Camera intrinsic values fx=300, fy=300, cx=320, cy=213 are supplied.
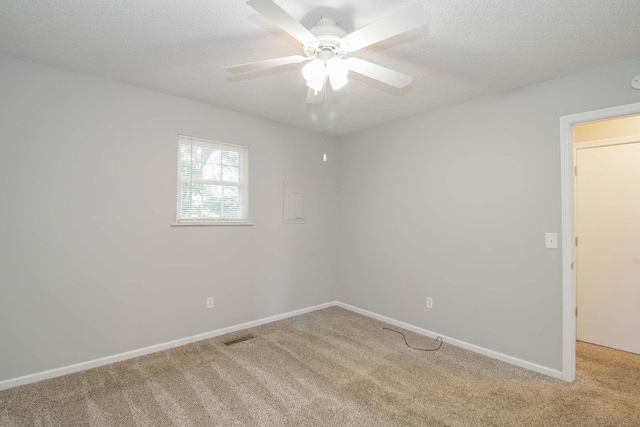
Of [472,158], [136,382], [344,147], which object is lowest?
[136,382]

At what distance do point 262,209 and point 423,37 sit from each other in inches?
98.2

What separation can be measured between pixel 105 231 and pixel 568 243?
13.0ft

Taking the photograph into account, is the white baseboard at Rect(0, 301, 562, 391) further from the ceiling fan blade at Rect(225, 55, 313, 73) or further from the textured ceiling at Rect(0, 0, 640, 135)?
the ceiling fan blade at Rect(225, 55, 313, 73)

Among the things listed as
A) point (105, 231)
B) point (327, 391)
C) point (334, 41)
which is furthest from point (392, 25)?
point (105, 231)

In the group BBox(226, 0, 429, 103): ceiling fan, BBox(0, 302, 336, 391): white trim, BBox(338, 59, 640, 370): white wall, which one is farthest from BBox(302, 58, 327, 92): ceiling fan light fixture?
BBox(0, 302, 336, 391): white trim

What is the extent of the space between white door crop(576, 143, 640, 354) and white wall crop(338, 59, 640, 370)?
3.65 ft

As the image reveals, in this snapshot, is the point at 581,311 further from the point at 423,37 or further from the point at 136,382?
the point at 136,382

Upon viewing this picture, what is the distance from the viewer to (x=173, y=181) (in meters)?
3.05

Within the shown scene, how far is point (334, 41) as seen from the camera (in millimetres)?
1723

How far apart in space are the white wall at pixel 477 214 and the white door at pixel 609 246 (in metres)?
1.11

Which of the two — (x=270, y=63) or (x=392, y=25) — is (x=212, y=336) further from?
(x=392, y=25)

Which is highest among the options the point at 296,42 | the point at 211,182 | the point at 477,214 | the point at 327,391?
the point at 296,42

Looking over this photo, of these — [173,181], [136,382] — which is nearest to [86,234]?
[173,181]

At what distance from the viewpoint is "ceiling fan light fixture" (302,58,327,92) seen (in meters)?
1.82
